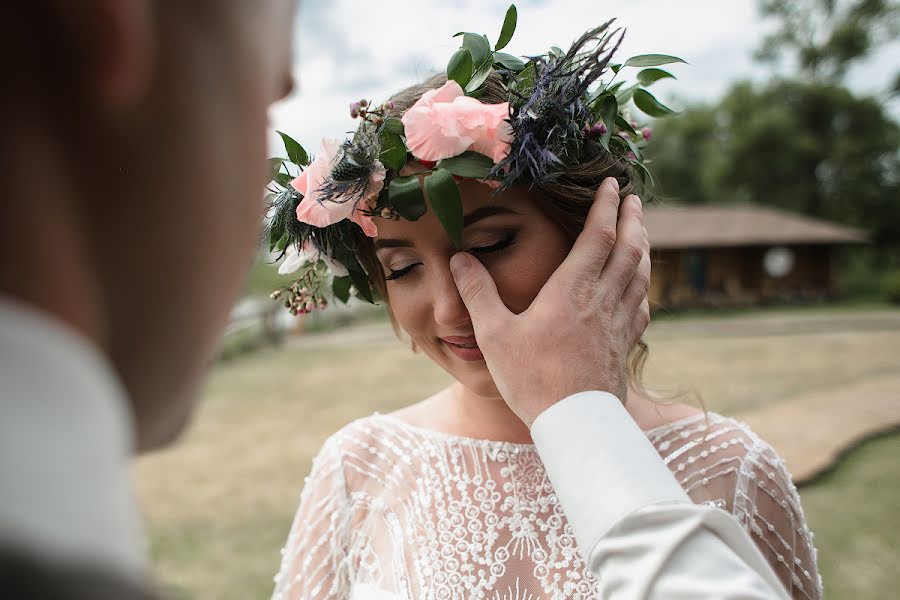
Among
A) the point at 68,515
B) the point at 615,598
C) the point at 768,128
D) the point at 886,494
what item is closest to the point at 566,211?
the point at 615,598

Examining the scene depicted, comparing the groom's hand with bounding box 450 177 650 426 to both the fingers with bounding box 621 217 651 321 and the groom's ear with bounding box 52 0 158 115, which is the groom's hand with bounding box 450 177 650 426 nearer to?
the fingers with bounding box 621 217 651 321

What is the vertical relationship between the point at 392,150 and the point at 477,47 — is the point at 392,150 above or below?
below

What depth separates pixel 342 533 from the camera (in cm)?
193

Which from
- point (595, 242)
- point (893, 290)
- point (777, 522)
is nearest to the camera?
point (595, 242)

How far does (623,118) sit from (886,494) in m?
6.25

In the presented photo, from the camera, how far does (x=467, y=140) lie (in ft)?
5.09

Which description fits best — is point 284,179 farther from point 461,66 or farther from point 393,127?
point 461,66

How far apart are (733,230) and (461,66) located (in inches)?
1021

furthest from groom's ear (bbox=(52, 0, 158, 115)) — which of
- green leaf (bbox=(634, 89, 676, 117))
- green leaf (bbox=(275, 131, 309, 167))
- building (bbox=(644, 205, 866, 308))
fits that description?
building (bbox=(644, 205, 866, 308))

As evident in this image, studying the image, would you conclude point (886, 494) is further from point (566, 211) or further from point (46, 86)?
point (46, 86)

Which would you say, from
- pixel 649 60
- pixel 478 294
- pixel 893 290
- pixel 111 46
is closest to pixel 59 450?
pixel 111 46

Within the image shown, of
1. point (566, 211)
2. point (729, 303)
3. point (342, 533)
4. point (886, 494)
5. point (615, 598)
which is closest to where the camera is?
point (615, 598)

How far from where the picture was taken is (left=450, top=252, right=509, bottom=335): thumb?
1.43 metres

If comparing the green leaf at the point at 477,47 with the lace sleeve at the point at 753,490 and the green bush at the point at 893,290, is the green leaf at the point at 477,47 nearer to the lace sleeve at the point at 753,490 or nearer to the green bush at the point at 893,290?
the lace sleeve at the point at 753,490
